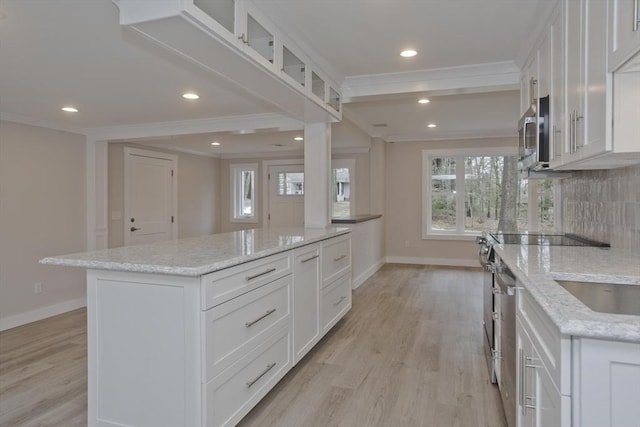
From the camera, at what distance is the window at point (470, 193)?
6438mm

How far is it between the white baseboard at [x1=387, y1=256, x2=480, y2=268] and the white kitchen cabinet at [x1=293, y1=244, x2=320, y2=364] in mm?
4294

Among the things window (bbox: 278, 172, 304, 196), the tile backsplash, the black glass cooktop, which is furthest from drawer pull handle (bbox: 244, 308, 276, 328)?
window (bbox: 278, 172, 304, 196)

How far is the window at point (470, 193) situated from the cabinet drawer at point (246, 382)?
488 centimetres

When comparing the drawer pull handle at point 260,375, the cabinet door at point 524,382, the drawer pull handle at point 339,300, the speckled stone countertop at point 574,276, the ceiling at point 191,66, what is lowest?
the drawer pull handle at point 260,375

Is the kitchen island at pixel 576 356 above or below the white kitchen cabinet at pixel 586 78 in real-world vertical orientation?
below

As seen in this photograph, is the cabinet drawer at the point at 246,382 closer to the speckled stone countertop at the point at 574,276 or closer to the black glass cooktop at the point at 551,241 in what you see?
the speckled stone countertop at the point at 574,276

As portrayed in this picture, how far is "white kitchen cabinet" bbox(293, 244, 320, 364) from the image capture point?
8.70 ft

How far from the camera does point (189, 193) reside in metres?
7.01

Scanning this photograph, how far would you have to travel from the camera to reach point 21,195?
163 inches

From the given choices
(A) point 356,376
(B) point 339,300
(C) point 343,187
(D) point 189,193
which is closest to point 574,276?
(A) point 356,376

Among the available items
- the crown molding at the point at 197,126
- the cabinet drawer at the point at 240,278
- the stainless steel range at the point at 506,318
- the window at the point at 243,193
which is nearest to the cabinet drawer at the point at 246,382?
the cabinet drawer at the point at 240,278

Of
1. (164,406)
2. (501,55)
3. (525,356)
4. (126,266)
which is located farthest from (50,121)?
(525,356)

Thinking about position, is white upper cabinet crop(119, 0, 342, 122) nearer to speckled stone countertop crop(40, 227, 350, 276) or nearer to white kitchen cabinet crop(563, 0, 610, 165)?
speckled stone countertop crop(40, 227, 350, 276)

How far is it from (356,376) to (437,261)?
15.1 ft
